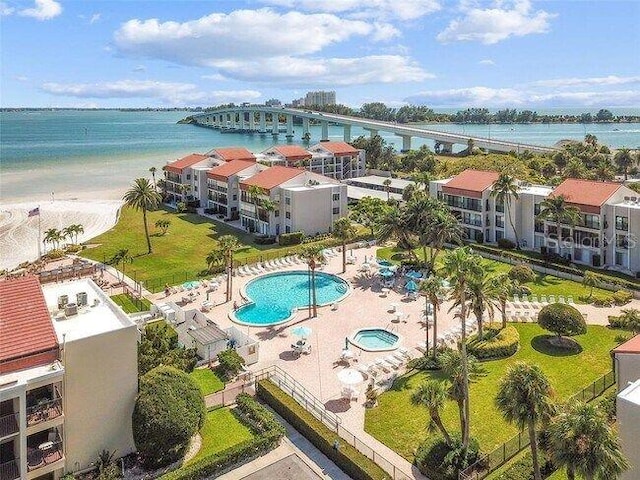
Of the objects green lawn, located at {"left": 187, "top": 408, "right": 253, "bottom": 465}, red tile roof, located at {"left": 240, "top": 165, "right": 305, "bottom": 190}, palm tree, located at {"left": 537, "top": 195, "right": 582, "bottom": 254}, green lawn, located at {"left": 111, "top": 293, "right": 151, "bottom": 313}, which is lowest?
green lawn, located at {"left": 187, "top": 408, "right": 253, "bottom": 465}

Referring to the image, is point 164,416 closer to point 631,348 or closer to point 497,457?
point 497,457

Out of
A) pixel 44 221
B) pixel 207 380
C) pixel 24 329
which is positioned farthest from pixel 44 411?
pixel 44 221

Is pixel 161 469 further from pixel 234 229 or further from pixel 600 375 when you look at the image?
pixel 234 229

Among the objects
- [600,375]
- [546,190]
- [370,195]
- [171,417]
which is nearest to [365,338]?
[600,375]

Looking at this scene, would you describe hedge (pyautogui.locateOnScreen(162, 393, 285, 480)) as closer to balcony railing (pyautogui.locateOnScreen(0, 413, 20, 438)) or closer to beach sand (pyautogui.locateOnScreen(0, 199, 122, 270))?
balcony railing (pyautogui.locateOnScreen(0, 413, 20, 438))

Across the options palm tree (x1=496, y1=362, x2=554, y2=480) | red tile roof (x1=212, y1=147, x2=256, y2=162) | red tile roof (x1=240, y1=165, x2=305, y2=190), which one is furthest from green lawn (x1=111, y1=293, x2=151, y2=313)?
red tile roof (x1=212, y1=147, x2=256, y2=162)
